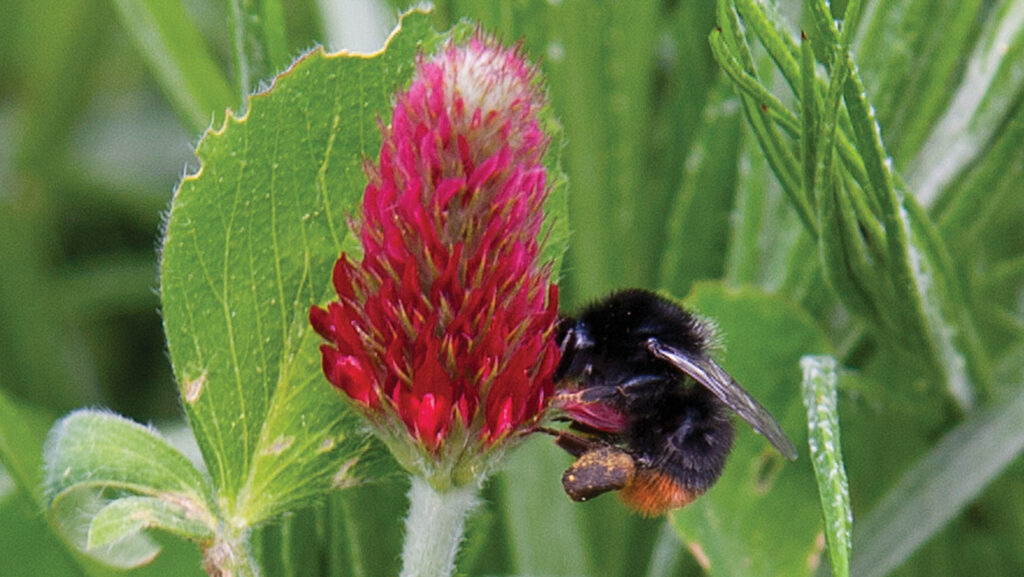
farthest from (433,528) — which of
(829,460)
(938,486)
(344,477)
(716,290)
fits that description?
(938,486)

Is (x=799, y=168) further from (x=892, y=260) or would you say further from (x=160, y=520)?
(x=160, y=520)

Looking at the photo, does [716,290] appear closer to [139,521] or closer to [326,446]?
[326,446]

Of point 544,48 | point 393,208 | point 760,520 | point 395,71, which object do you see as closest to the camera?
point 393,208

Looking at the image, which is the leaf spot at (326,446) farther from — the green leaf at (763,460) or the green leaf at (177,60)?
the green leaf at (177,60)

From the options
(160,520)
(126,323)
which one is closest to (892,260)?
(160,520)

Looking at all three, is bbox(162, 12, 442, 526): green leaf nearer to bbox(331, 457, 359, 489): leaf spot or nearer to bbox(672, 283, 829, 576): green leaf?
bbox(331, 457, 359, 489): leaf spot

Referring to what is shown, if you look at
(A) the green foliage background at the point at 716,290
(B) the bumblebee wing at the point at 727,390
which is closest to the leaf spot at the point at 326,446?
(A) the green foliage background at the point at 716,290
